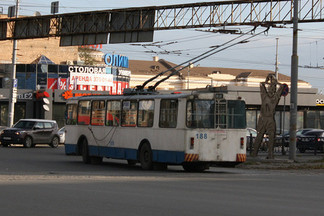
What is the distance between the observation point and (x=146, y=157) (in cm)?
2325

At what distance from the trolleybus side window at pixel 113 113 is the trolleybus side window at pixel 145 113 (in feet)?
4.87

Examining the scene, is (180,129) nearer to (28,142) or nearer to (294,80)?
(294,80)

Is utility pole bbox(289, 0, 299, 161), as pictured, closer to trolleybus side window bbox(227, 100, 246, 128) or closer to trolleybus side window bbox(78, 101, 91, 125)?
trolleybus side window bbox(227, 100, 246, 128)

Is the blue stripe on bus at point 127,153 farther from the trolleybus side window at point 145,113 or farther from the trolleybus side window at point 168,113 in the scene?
the trolleybus side window at point 145,113

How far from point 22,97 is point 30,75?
5.67 metres

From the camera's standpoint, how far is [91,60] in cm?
9925

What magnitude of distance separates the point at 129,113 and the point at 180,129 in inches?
122

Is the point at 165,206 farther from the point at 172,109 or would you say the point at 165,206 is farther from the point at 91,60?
the point at 91,60

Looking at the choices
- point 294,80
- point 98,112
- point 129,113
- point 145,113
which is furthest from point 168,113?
point 294,80

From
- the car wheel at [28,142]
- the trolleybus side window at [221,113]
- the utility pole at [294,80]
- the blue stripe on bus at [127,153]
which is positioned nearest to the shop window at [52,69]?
the car wheel at [28,142]

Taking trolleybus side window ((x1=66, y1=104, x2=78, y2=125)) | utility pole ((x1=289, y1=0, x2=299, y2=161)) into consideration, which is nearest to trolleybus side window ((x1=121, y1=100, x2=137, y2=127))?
trolleybus side window ((x1=66, y1=104, x2=78, y2=125))

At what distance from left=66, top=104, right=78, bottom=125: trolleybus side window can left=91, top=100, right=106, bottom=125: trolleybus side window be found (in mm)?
→ 1438

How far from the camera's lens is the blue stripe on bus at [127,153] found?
71.7 ft

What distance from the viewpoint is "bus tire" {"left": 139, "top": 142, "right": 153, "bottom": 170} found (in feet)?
75.2
